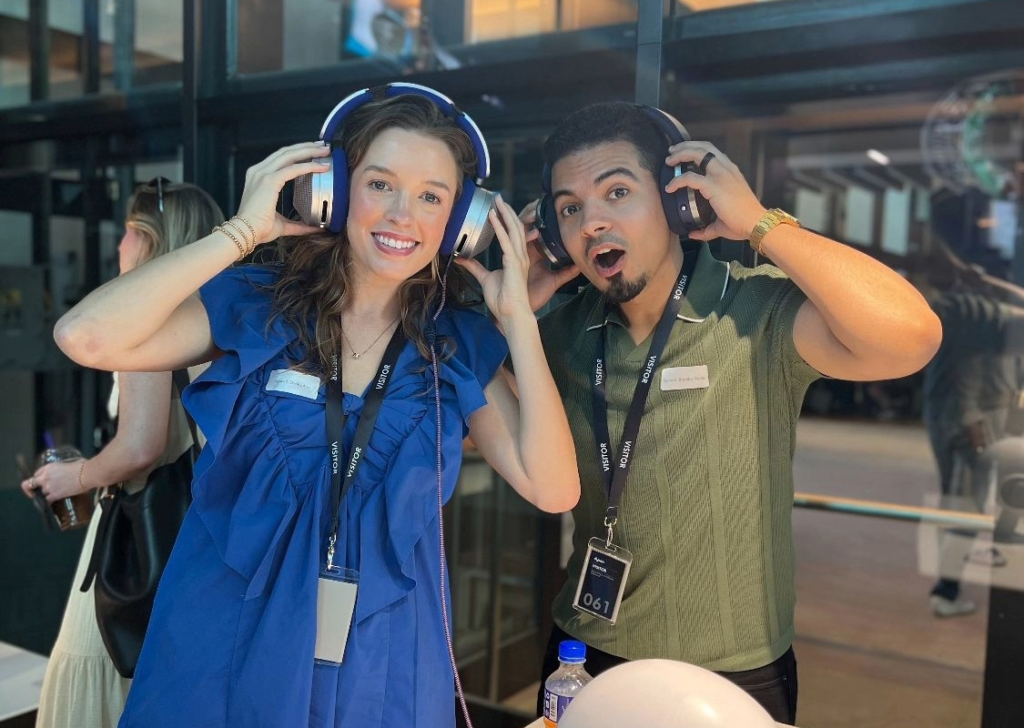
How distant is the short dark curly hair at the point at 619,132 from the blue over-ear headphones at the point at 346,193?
0.72ft

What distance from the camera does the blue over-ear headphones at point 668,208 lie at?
5.79 ft

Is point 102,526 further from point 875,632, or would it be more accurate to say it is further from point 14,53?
point 875,632

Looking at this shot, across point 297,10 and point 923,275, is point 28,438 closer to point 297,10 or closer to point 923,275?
point 297,10

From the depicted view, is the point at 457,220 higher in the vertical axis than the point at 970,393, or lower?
higher

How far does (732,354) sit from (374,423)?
2.39 ft

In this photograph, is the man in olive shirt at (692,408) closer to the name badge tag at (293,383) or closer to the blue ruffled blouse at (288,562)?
the blue ruffled blouse at (288,562)

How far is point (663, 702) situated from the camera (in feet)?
3.48

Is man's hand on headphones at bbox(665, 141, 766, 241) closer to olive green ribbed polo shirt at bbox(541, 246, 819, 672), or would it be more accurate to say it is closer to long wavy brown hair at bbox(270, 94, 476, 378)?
olive green ribbed polo shirt at bbox(541, 246, 819, 672)

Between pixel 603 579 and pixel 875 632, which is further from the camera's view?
pixel 875 632

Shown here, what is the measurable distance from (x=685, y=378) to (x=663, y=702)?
0.84 metres

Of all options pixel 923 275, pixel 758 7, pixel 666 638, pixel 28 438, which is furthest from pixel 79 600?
pixel 923 275

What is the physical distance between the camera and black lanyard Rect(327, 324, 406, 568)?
1.56 m

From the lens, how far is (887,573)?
235 inches

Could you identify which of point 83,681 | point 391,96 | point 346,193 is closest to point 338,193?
point 346,193
